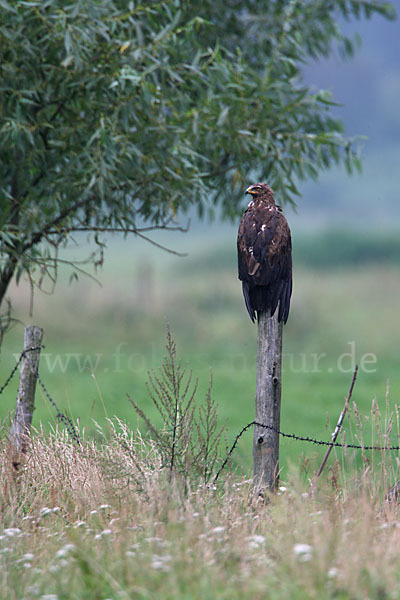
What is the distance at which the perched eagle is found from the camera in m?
4.75

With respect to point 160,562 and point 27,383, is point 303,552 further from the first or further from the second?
point 27,383

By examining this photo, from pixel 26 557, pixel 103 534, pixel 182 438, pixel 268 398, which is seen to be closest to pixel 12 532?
pixel 26 557

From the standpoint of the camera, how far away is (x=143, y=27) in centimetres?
787

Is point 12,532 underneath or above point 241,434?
underneath

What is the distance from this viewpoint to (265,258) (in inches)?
187

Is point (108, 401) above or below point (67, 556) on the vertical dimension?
above

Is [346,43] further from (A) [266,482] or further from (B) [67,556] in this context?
(B) [67,556]

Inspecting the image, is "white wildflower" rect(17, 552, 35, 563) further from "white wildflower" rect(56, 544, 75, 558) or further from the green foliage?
the green foliage

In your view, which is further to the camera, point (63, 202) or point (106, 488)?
point (63, 202)

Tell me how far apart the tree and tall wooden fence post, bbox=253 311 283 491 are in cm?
262

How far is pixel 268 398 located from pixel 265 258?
992 millimetres

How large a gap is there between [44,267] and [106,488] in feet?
9.38

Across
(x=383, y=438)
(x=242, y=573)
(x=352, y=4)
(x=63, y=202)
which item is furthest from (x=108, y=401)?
(x=242, y=573)

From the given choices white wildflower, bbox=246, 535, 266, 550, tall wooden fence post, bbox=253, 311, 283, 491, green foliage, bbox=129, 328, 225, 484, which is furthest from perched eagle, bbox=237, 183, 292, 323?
white wildflower, bbox=246, 535, 266, 550
